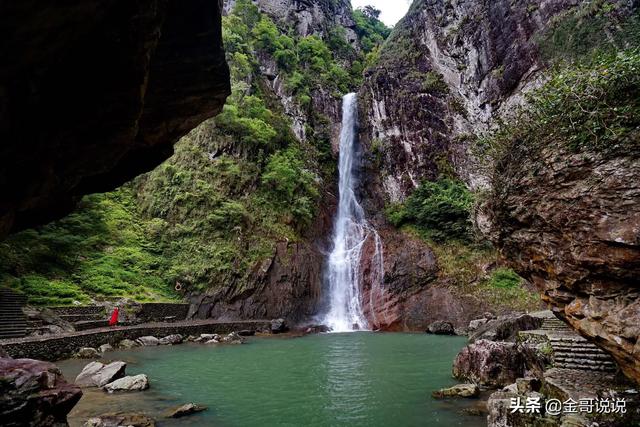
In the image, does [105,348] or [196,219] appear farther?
[196,219]

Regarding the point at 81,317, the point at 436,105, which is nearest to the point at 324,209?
the point at 436,105

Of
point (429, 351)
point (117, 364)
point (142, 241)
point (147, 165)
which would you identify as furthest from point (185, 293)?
point (147, 165)

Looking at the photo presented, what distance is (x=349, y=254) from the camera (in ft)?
86.3

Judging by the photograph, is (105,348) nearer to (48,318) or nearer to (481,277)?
(48,318)

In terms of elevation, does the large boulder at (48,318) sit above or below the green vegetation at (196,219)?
below

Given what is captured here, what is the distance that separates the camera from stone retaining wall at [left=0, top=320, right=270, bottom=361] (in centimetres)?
1180

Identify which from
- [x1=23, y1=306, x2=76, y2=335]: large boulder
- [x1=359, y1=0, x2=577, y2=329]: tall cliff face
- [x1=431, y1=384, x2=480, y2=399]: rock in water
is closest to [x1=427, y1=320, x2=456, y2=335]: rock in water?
[x1=359, y1=0, x2=577, y2=329]: tall cliff face

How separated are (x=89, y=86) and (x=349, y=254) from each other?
74.0 ft

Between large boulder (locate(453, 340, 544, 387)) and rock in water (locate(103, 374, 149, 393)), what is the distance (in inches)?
307

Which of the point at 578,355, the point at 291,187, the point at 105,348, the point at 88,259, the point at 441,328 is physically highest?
the point at 291,187

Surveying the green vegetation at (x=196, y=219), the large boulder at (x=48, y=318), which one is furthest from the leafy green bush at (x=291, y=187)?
the large boulder at (x=48, y=318)

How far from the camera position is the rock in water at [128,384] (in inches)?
342

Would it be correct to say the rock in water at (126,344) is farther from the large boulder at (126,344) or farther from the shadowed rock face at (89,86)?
the shadowed rock face at (89,86)

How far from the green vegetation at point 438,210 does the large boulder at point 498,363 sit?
16.4 meters
